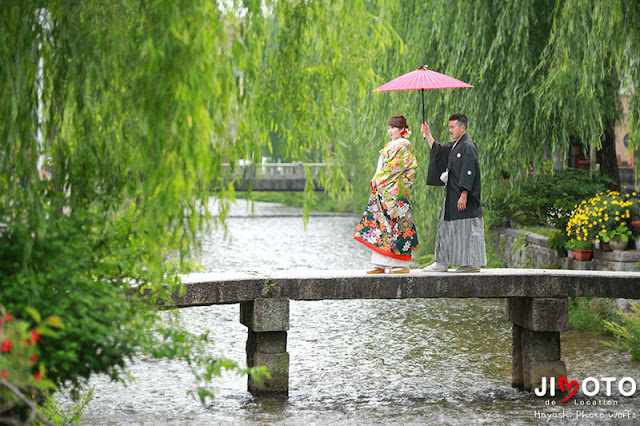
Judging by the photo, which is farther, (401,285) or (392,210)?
(392,210)

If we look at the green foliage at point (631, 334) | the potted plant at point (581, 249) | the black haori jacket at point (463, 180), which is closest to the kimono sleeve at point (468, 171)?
the black haori jacket at point (463, 180)

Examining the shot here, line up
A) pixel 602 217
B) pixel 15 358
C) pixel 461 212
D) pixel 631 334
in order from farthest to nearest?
pixel 602 217 → pixel 631 334 → pixel 461 212 → pixel 15 358

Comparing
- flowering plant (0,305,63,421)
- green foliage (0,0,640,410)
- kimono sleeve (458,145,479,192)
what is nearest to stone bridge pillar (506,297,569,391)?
kimono sleeve (458,145,479,192)

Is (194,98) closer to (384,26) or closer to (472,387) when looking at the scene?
(384,26)

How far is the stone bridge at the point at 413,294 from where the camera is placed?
295 inches

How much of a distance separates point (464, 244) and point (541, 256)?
5.71m

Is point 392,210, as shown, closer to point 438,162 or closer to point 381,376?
point 438,162

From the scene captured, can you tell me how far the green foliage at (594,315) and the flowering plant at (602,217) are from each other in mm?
834

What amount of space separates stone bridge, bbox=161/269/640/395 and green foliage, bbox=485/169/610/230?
13.9 ft

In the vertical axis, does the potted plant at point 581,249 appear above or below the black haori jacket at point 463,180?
below

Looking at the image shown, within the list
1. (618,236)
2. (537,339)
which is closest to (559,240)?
(618,236)

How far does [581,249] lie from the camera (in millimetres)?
11680

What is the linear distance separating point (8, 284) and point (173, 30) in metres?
1.60

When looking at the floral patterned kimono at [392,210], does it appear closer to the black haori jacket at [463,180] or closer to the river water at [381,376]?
the black haori jacket at [463,180]
